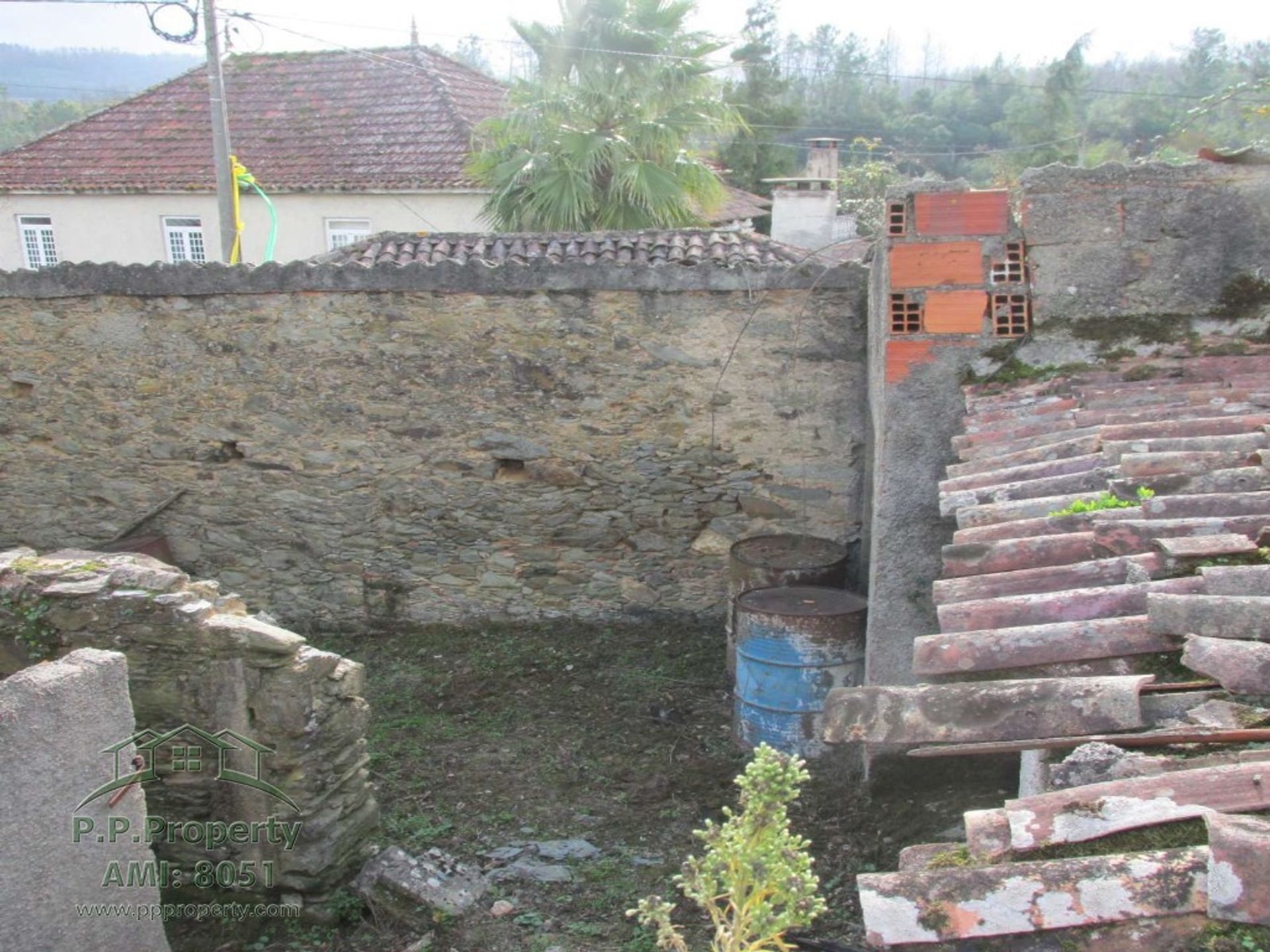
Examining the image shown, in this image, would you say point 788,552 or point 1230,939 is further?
point 788,552

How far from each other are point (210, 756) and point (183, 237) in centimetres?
1338

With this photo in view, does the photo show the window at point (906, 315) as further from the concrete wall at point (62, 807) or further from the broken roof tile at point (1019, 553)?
the concrete wall at point (62, 807)

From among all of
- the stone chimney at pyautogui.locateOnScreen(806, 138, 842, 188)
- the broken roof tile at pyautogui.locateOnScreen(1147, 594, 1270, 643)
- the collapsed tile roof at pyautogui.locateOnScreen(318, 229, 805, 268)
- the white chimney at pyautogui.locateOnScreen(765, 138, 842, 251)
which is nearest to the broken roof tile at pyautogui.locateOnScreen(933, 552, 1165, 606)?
the broken roof tile at pyautogui.locateOnScreen(1147, 594, 1270, 643)

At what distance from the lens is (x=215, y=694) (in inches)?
164

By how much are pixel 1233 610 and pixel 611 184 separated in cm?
964

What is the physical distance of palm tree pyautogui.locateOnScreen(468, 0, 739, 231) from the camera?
427 inches

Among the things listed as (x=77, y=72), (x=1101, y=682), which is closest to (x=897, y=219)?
(x=1101, y=682)

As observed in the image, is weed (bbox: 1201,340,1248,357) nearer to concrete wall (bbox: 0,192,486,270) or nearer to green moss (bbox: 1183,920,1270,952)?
green moss (bbox: 1183,920,1270,952)

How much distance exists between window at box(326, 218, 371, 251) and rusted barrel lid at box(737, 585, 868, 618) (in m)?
10.8

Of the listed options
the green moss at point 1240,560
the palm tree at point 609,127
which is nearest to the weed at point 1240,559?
the green moss at point 1240,560

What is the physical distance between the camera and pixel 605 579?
23.3ft

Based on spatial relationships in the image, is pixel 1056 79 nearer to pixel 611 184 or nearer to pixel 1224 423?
pixel 611 184

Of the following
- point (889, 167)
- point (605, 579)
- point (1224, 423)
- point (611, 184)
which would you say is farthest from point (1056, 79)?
point (1224, 423)

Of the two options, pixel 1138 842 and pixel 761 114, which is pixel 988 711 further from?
pixel 761 114
